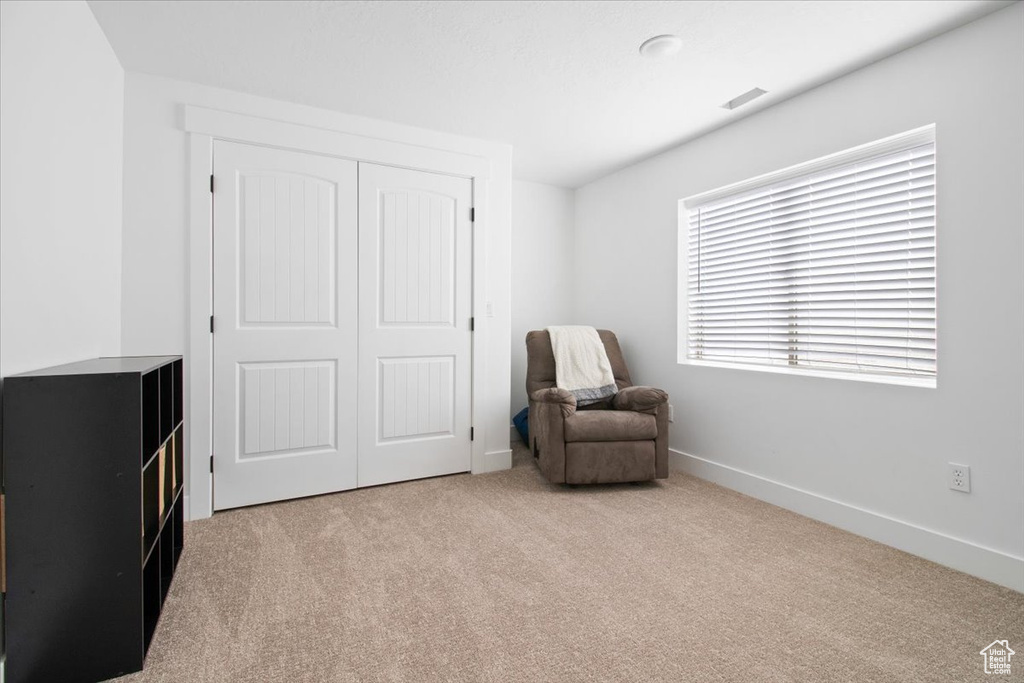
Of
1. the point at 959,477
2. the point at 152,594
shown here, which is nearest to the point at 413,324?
the point at 152,594

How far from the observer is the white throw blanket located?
3520 millimetres

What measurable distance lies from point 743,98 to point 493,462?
2875 millimetres

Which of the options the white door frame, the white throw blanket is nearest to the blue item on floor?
the white throw blanket

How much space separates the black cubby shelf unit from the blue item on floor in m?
2.91

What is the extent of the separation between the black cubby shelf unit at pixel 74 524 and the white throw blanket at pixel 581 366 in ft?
8.38

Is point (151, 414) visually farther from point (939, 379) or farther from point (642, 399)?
point (939, 379)

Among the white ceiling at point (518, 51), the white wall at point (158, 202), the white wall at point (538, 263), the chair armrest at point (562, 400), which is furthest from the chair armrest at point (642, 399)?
the white wall at point (158, 202)

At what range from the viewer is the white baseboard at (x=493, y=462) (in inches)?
138

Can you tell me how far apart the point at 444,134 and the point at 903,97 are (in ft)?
8.56

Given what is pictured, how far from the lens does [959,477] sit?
2.13m

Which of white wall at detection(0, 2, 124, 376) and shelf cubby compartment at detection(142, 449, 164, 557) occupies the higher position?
white wall at detection(0, 2, 124, 376)

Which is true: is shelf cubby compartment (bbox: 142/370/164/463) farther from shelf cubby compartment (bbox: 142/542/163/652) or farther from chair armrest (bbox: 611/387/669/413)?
→ chair armrest (bbox: 611/387/669/413)

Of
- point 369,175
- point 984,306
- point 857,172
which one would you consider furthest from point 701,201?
point 369,175

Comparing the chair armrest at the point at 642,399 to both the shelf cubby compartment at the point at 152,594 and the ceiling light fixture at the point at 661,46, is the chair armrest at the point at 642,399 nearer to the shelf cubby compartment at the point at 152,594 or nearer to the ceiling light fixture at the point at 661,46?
the ceiling light fixture at the point at 661,46
